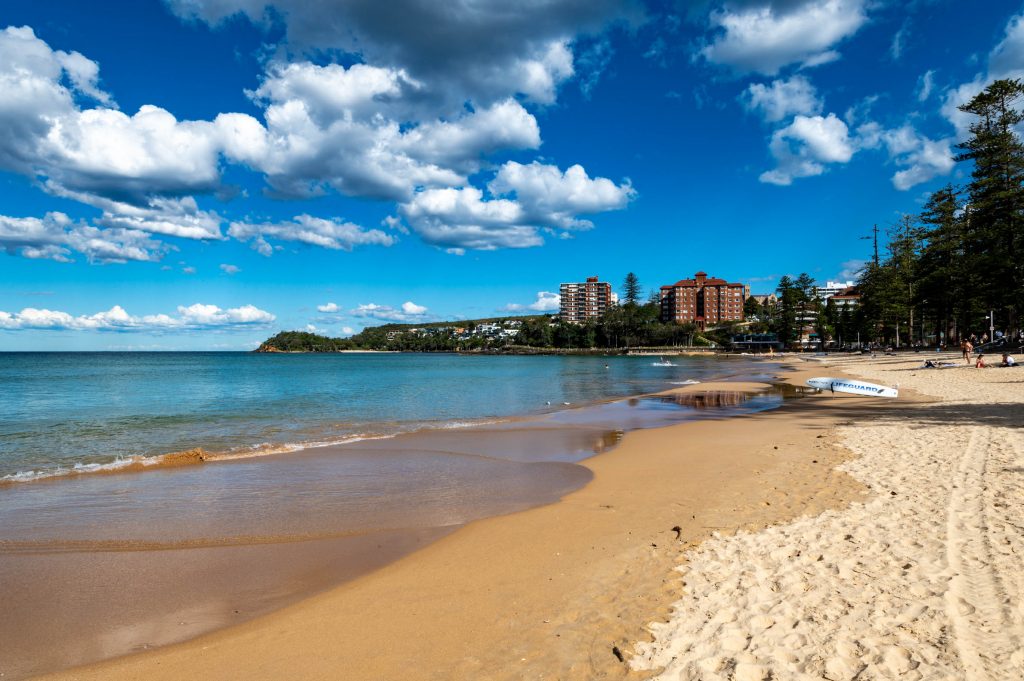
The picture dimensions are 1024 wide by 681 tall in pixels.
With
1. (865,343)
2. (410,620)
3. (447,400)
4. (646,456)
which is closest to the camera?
(410,620)

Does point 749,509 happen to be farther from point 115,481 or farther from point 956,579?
point 115,481

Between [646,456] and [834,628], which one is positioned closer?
[834,628]

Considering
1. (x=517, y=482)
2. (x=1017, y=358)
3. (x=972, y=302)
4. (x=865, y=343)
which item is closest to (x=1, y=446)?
(x=517, y=482)

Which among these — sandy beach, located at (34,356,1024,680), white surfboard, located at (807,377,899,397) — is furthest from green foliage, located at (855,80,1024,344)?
sandy beach, located at (34,356,1024,680)

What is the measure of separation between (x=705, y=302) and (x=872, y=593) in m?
176

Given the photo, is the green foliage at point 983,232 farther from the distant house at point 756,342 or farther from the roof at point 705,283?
the roof at point 705,283

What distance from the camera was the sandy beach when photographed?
384cm

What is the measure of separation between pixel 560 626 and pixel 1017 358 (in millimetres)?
40859

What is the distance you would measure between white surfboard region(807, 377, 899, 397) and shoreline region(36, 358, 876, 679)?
14902 millimetres

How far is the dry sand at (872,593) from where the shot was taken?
11.9ft

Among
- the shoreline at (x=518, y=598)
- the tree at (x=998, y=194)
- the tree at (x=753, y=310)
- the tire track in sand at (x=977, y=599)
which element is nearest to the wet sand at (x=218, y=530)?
the shoreline at (x=518, y=598)

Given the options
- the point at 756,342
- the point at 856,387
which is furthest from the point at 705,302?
the point at 856,387

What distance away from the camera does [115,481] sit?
35.8ft

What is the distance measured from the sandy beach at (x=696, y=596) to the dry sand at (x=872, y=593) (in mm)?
18
